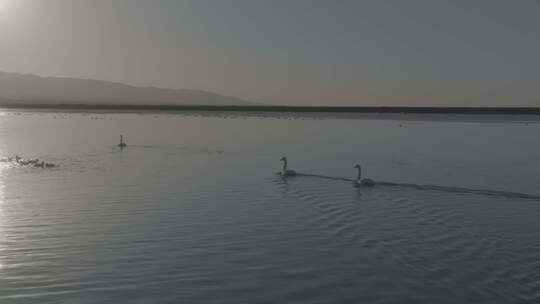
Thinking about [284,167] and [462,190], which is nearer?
[462,190]

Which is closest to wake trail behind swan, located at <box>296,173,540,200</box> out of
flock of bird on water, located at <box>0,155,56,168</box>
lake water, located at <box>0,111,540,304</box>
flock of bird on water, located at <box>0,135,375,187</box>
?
lake water, located at <box>0,111,540,304</box>

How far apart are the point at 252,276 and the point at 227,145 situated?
4347 cm

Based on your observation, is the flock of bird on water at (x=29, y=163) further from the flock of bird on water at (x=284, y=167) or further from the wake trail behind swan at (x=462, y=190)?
the wake trail behind swan at (x=462, y=190)

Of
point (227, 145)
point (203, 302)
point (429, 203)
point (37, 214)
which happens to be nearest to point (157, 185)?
point (37, 214)

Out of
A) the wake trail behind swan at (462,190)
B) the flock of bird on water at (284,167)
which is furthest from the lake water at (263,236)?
the flock of bird on water at (284,167)

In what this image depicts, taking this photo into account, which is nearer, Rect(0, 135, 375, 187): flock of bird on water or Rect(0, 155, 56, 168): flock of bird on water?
Rect(0, 135, 375, 187): flock of bird on water

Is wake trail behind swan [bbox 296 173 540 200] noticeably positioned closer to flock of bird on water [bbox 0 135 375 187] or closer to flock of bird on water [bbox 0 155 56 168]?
flock of bird on water [bbox 0 135 375 187]

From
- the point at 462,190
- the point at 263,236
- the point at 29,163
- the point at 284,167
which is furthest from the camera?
the point at 29,163

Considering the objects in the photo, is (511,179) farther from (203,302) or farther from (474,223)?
(203,302)

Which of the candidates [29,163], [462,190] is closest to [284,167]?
[462,190]

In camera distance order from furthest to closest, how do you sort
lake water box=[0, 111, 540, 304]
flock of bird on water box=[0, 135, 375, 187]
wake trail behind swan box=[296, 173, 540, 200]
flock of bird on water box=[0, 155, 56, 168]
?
flock of bird on water box=[0, 155, 56, 168]
flock of bird on water box=[0, 135, 375, 187]
wake trail behind swan box=[296, 173, 540, 200]
lake water box=[0, 111, 540, 304]

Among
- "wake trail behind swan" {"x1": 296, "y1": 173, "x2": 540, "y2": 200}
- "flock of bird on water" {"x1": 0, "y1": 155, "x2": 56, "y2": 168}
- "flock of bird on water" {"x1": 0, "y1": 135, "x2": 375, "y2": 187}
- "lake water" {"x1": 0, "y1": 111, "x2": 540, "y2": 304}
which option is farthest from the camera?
"flock of bird on water" {"x1": 0, "y1": 155, "x2": 56, "y2": 168}

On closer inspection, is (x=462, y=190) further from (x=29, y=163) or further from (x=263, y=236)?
(x=29, y=163)

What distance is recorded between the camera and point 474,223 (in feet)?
65.1
